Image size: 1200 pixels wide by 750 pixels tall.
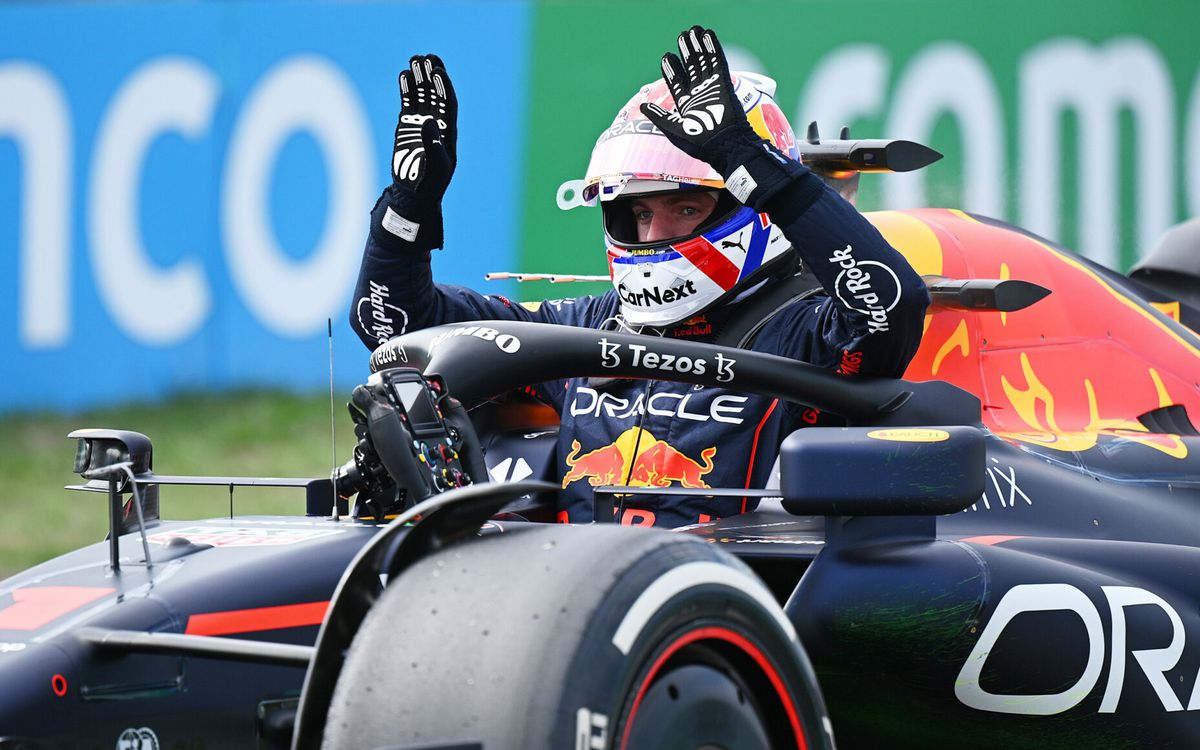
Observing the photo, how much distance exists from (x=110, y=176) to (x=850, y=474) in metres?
6.75

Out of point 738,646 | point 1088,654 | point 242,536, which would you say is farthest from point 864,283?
point 242,536

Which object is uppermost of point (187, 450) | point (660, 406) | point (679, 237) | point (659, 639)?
point (679, 237)

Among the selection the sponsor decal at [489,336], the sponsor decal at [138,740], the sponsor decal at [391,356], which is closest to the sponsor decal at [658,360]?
the sponsor decal at [489,336]

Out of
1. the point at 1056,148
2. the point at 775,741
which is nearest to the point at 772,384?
the point at 775,741

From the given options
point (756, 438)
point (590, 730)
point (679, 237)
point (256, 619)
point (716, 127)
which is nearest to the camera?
point (590, 730)

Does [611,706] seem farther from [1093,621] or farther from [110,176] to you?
[110,176]

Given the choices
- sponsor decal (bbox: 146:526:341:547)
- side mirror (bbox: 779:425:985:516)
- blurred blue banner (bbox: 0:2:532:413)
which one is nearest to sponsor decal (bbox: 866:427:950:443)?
side mirror (bbox: 779:425:985:516)

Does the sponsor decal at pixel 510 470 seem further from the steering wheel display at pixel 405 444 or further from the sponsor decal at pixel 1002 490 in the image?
the sponsor decal at pixel 1002 490

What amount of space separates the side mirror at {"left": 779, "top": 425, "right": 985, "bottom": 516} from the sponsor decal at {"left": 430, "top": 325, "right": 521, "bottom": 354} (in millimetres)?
616

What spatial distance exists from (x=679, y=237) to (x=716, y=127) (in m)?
0.44

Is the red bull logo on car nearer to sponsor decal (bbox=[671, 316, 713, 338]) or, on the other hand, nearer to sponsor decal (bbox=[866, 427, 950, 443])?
sponsor decal (bbox=[671, 316, 713, 338])

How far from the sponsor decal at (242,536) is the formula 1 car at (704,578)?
0.01 meters

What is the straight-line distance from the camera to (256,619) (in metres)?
2.54

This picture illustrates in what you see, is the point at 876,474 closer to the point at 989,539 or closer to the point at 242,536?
Result: the point at 989,539
